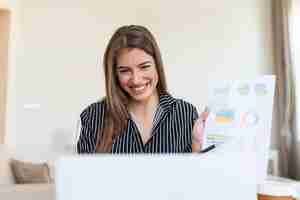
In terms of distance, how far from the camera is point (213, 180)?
1.78ft

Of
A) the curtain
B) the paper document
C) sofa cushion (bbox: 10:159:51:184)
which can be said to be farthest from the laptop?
the curtain

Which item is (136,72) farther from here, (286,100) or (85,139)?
(286,100)

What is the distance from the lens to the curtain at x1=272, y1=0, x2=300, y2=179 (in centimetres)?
447

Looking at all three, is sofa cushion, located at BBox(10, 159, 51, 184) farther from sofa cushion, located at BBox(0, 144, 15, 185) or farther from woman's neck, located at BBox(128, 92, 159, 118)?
woman's neck, located at BBox(128, 92, 159, 118)

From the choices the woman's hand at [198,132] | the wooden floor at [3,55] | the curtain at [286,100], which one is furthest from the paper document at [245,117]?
the curtain at [286,100]

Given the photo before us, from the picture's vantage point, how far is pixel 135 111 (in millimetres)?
910

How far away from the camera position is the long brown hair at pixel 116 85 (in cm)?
87

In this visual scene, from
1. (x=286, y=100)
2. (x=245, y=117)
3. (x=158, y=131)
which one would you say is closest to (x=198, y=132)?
(x=158, y=131)

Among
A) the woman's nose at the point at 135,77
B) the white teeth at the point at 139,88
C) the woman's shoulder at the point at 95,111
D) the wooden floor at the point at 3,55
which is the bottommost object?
the woman's shoulder at the point at 95,111

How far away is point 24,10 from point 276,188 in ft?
13.5

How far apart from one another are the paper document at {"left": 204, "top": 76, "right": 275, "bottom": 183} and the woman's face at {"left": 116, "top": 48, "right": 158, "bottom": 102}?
0.49 feet

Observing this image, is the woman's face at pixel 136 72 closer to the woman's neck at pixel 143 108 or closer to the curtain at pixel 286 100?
the woman's neck at pixel 143 108

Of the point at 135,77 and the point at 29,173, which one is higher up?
the point at 135,77

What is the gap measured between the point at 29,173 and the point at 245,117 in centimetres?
285
